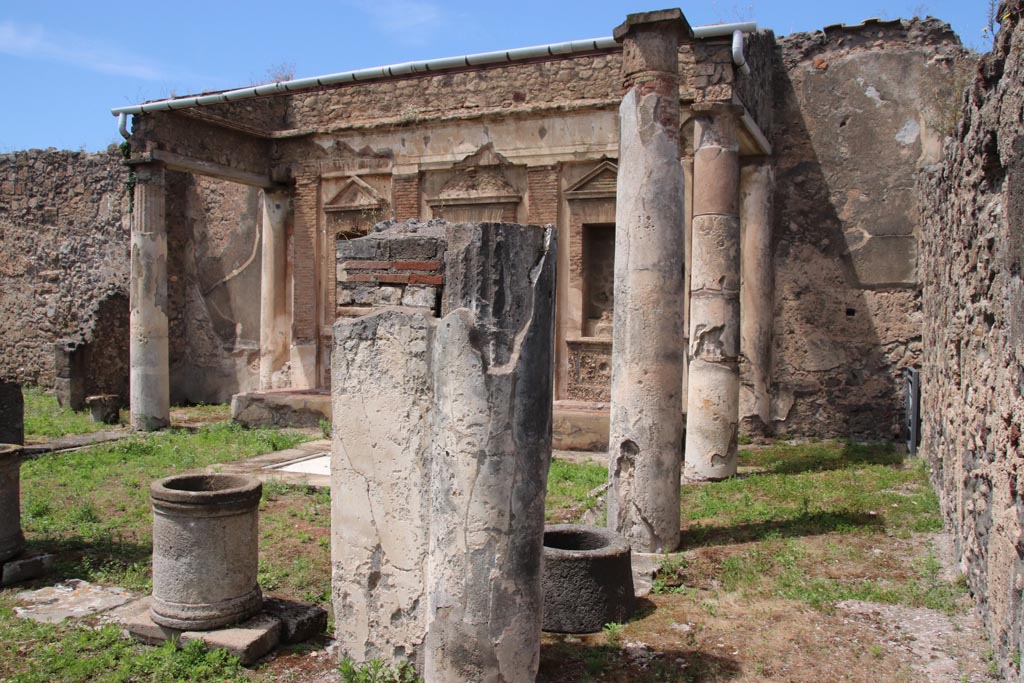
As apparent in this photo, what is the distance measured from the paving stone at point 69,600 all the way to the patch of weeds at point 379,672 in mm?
1867

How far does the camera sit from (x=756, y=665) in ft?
12.2

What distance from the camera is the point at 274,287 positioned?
41.3 feet

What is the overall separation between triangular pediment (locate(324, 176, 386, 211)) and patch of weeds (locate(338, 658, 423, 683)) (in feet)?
29.7

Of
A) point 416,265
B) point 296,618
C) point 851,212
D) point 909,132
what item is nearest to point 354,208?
point 851,212

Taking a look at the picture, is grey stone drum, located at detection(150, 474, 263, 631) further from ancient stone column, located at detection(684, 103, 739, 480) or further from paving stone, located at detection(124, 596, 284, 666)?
ancient stone column, located at detection(684, 103, 739, 480)

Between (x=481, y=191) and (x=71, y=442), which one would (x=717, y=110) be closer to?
(x=481, y=191)

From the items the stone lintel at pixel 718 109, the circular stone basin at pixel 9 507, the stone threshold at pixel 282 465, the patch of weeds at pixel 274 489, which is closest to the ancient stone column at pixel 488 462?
the circular stone basin at pixel 9 507

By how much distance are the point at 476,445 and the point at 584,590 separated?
1.62 m

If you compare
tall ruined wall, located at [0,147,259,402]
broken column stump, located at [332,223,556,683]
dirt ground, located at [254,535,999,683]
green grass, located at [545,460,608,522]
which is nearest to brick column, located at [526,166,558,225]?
green grass, located at [545,460,608,522]

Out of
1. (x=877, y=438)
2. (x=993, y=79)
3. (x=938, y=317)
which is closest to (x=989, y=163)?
(x=993, y=79)

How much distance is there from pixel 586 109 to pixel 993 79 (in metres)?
6.63

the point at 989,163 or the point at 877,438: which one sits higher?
the point at 989,163

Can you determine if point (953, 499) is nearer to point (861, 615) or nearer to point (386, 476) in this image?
point (861, 615)

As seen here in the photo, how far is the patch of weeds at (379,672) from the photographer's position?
3.35 meters
